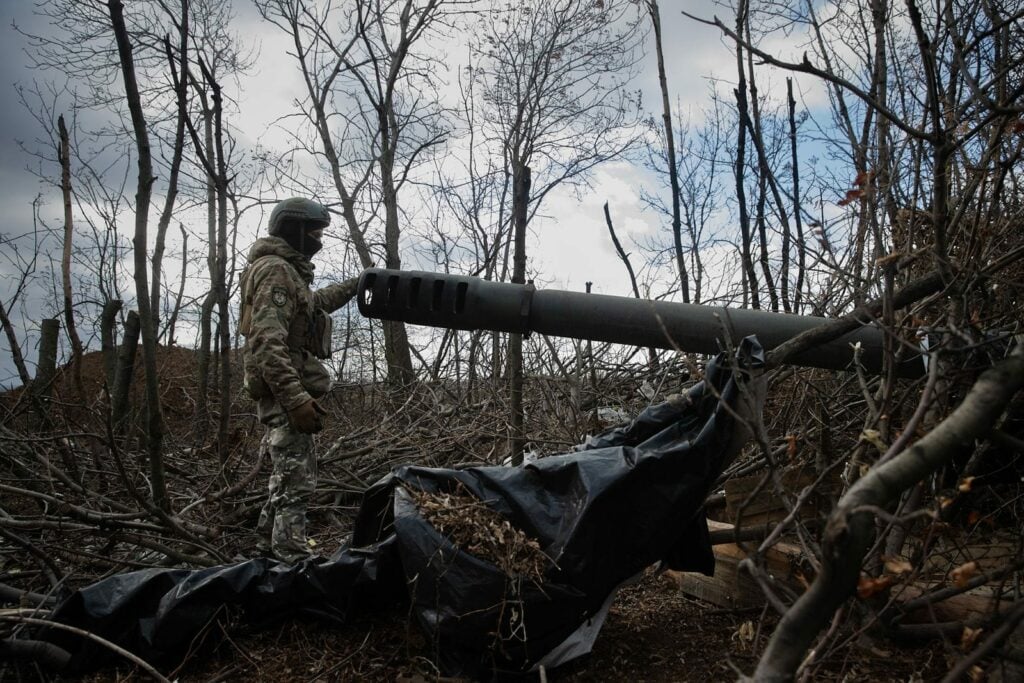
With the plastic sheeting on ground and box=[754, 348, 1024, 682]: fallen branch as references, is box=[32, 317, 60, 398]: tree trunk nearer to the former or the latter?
the plastic sheeting on ground

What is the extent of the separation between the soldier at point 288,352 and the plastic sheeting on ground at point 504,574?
2.63 feet

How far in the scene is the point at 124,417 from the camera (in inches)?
225

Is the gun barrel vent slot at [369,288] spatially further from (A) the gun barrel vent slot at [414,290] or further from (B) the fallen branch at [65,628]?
(B) the fallen branch at [65,628]

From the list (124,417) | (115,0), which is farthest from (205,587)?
(124,417)

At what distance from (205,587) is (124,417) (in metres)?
3.47

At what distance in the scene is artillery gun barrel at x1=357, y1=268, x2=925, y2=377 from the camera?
282 cm

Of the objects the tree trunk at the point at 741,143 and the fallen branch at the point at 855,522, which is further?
the tree trunk at the point at 741,143

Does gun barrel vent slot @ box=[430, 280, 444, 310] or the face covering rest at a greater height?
the face covering

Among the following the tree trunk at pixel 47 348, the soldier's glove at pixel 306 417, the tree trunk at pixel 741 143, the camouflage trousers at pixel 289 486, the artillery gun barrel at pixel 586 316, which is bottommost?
the camouflage trousers at pixel 289 486

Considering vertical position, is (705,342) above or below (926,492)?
above

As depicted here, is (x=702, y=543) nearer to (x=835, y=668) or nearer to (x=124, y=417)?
(x=835, y=668)

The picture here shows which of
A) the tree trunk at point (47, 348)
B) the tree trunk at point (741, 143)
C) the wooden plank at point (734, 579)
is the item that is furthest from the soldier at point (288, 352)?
the tree trunk at point (741, 143)

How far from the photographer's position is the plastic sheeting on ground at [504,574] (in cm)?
249

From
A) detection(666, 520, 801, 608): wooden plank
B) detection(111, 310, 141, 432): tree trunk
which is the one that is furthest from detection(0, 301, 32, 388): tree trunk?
detection(666, 520, 801, 608): wooden plank
